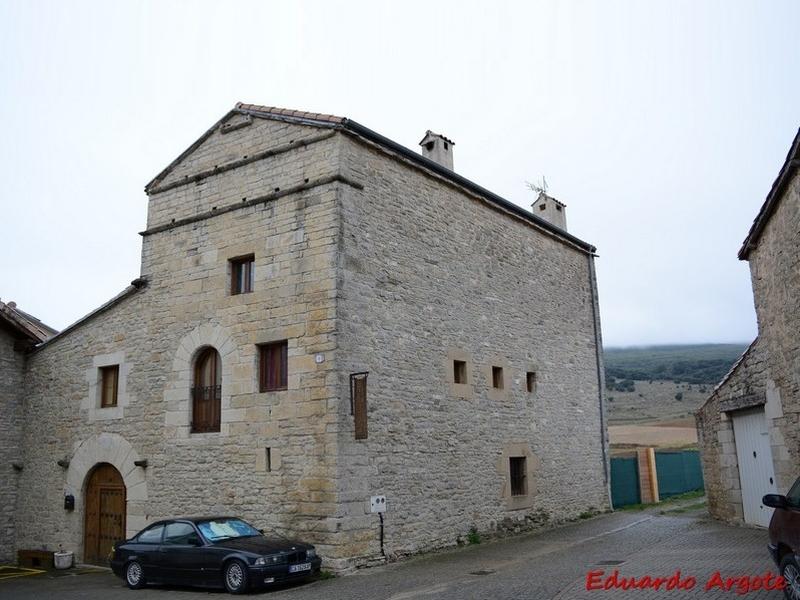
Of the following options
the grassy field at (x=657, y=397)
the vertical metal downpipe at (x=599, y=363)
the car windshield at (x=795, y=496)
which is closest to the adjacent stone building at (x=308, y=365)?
the vertical metal downpipe at (x=599, y=363)

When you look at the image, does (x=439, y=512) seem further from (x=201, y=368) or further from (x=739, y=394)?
(x=739, y=394)

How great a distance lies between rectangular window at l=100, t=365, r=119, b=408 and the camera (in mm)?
14117

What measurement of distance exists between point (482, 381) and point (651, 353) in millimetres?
100701

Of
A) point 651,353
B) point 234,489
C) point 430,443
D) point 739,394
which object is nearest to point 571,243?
point 739,394

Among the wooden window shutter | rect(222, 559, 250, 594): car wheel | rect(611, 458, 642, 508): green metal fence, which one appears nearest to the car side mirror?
the wooden window shutter

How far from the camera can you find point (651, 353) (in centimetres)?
10762

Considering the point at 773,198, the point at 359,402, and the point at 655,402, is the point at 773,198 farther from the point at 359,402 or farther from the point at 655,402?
the point at 655,402

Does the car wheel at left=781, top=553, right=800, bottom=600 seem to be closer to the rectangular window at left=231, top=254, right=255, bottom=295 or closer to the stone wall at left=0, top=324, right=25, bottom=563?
the rectangular window at left=231, top=254, right=255, bottom=295

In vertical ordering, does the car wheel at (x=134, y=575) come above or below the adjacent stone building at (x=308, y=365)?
below

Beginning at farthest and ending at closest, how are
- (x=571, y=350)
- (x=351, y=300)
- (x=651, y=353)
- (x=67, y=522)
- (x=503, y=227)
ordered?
(x=651, y=353)
(x=571, y=350)
(x=503, y=227)
(x=67, y=522)
(x=351, y=300)

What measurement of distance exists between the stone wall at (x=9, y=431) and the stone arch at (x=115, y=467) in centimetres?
173

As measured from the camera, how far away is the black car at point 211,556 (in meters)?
9.37

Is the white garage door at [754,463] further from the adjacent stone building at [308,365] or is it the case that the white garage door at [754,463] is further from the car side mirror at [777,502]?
the car side mirror at [777,502]

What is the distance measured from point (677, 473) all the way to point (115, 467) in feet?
54.8
